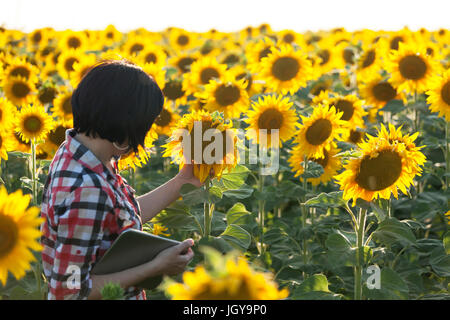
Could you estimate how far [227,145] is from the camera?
8.27 ft

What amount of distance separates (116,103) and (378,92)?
12.5ft

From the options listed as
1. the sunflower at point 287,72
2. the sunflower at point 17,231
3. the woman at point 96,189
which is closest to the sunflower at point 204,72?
the sunflower at point 287,72

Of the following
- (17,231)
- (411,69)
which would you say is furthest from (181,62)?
(17,231)

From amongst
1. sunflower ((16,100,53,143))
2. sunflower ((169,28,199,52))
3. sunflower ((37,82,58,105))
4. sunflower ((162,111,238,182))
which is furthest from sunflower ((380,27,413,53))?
sunflower ((162,111,238,182))

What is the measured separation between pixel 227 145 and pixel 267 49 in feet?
12.0

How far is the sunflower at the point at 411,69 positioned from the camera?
4801 millimetres

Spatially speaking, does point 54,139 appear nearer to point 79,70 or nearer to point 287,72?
point 79,70

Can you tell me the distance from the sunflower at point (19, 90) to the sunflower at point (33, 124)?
6.48 feet

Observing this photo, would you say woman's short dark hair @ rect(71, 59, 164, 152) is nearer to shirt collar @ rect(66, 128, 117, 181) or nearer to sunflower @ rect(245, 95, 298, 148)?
shirt collar @ rect(66, 128, 117, 181)

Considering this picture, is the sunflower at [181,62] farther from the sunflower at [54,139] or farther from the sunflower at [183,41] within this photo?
the sunflower at [54,139]

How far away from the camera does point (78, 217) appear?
1.78 m

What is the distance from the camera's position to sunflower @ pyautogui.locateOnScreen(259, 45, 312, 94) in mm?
5086

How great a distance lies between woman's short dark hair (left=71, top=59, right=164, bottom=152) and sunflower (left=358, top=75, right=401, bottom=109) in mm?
3657
